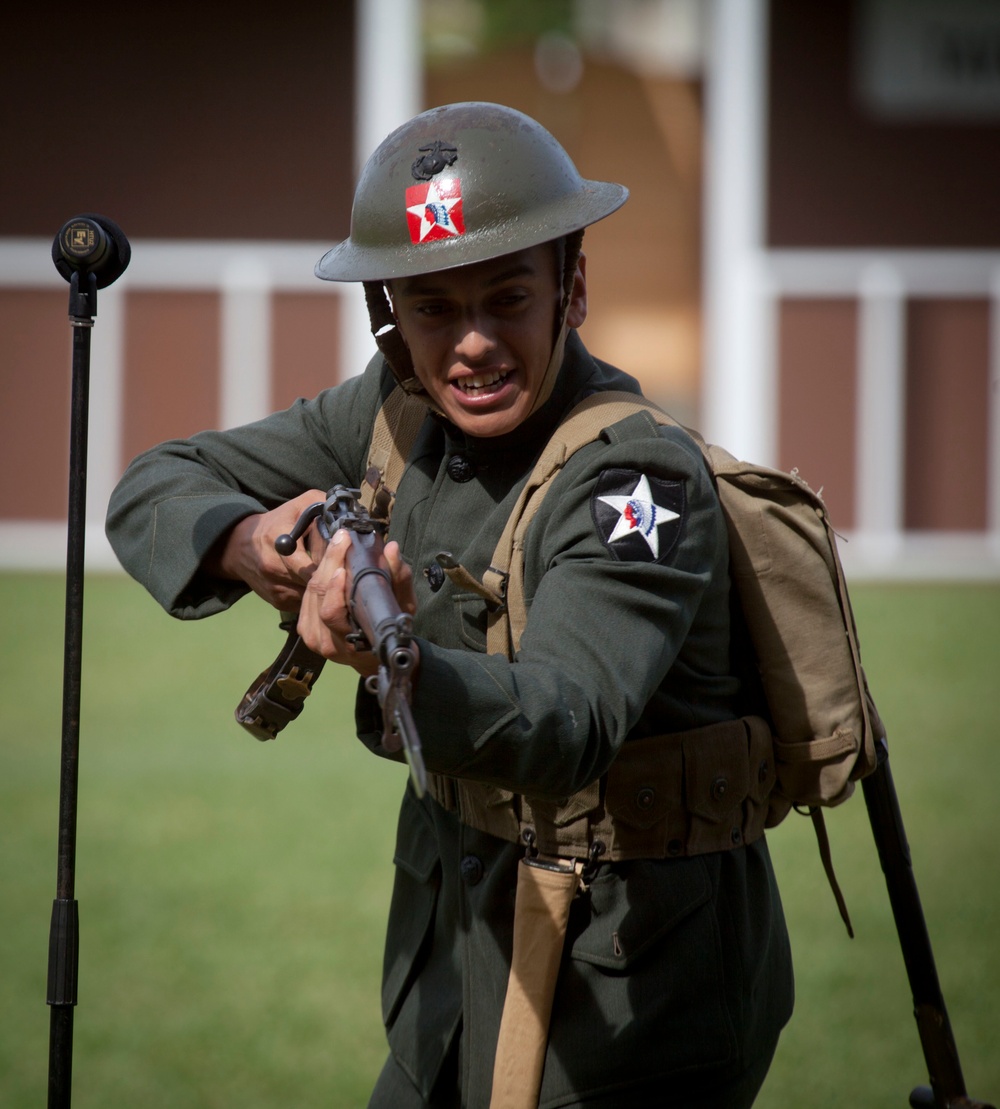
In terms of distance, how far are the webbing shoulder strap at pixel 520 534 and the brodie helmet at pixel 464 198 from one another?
0.23 metres

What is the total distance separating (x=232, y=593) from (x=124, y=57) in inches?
555

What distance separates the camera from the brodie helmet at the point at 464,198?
261cm

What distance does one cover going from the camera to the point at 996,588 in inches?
575

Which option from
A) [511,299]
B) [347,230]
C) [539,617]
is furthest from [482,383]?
[347,230]

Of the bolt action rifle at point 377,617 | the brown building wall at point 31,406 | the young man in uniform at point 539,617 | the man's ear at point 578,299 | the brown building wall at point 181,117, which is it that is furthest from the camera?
the brown building wall at point 31,406

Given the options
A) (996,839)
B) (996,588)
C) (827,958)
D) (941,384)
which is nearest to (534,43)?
(941,384)

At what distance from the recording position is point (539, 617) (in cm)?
225

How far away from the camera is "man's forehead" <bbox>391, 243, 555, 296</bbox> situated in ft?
8.55

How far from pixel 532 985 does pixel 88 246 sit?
1.50 meters

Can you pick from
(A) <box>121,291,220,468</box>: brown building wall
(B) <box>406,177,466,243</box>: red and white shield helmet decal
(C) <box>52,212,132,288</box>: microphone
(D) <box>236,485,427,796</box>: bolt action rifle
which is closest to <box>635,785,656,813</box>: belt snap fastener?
(D) <box>236,485,427,796</box>: bolt action rifle

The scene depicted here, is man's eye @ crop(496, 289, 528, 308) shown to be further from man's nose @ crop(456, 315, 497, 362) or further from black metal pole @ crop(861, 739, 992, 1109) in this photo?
black metal pole @ crop(861, 739, 992, 1109)

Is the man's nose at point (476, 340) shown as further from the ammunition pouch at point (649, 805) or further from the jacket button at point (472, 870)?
the jacket button at point (472, 870)

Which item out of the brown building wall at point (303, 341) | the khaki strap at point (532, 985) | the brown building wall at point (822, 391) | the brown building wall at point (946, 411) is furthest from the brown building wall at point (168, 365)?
the khaki strap at point (532, 985)

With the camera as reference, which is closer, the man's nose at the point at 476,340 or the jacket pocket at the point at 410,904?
the man's nose at the point at 476,340
